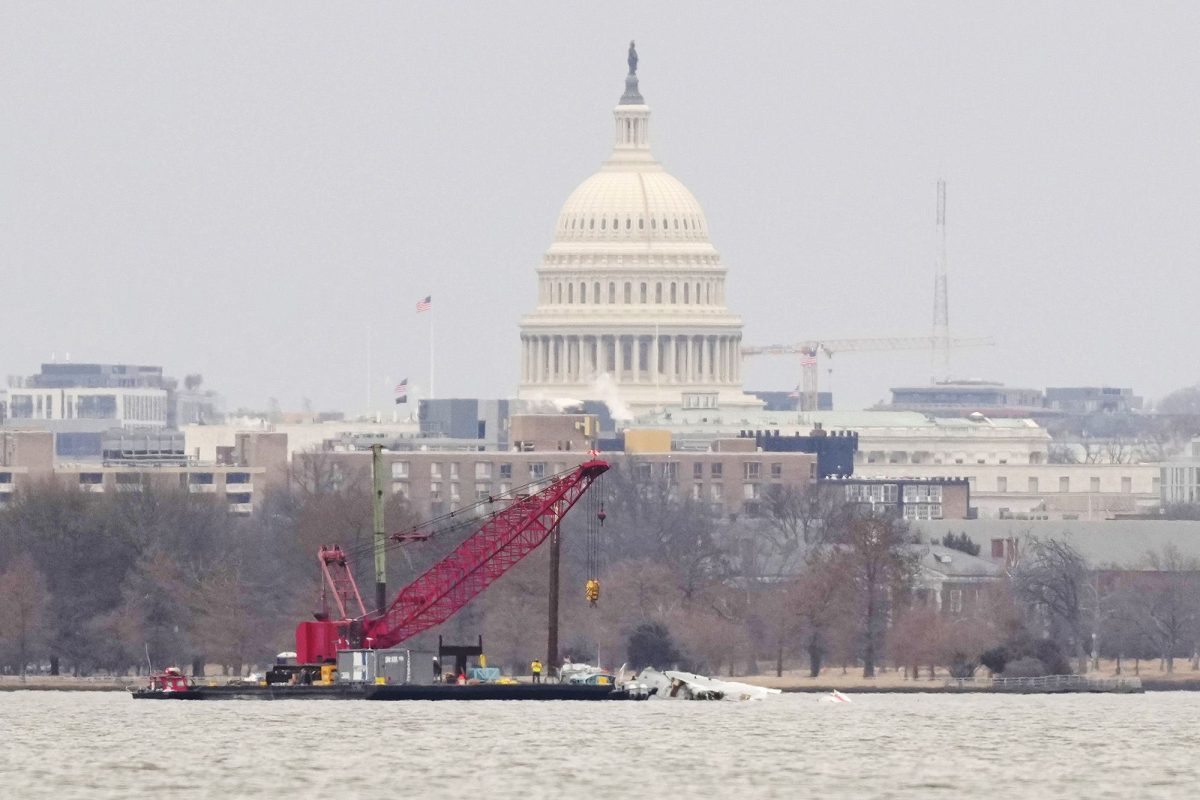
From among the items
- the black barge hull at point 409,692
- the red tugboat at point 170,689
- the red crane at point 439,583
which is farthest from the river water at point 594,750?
the red crane at point 439,583

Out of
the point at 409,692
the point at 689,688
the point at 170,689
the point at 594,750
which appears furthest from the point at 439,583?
the point at 594,750

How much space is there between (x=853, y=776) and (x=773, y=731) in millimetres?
18174

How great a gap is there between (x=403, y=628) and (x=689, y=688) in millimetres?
11475

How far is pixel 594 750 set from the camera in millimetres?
148000

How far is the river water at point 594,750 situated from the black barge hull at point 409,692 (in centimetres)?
154

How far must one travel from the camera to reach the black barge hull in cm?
17512

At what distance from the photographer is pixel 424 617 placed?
19062 cm

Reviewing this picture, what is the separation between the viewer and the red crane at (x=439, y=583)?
18375 cm

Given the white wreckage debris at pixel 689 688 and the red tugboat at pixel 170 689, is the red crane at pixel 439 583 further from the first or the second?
the white wreckage debris at pixel 689 688

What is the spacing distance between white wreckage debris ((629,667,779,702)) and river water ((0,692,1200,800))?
120 inches

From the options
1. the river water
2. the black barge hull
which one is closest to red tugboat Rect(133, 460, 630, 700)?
the black barge hull

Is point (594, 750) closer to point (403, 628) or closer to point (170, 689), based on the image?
point (170, 689)

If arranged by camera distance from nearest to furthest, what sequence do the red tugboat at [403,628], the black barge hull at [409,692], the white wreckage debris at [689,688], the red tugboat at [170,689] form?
the black barge hull at [409,692]
the red tugboat at [403,628]
the red tugboat at [170,689]
the white wreckage debris at [689,688]

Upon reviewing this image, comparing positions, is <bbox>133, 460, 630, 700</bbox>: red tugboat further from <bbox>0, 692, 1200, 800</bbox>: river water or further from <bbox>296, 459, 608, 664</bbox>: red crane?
<bbox>0, 692, 1200, 800</bbox>: river water
